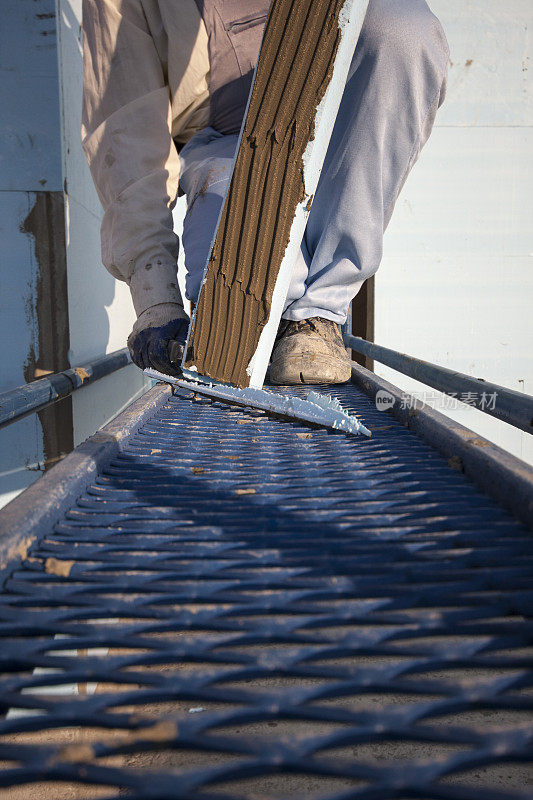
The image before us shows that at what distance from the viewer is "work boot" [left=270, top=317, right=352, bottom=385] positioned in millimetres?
1229

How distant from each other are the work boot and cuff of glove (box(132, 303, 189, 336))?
24 centimetres

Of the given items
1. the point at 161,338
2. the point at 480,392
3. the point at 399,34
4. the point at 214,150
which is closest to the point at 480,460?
the point at 480,392

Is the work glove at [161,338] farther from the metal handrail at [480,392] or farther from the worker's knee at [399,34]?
the worker's knee at [399,34]

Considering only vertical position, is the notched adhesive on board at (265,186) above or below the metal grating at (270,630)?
above

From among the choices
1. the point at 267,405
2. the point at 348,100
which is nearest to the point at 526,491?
the point at 267,405

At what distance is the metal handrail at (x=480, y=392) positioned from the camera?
30.5 inches

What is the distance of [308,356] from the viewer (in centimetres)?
123

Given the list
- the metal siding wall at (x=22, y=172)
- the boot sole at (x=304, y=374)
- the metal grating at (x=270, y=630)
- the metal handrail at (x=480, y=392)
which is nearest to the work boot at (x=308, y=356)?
the boot sole at (x=304, y=374)

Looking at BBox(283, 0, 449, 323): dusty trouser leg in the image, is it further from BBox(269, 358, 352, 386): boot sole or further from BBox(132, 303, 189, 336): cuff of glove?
BBox(132, 303, 189, 336): cuff of glove

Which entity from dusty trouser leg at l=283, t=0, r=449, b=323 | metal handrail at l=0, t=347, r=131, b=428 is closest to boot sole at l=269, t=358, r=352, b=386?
dusty trouser leg at l=283, t=0, r=449, b=323

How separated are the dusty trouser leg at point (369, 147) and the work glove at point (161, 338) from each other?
0.28 m

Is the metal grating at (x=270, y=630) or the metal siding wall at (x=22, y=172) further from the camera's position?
the metal siding wall at (x=22, y=172)

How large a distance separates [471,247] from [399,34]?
1871mm

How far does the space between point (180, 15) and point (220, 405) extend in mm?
1046
